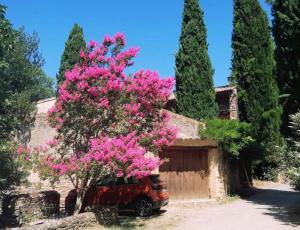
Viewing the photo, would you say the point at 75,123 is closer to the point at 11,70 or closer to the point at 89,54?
the point at 89,54

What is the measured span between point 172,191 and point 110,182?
4.69m

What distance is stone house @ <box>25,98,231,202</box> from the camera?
63.5 ft

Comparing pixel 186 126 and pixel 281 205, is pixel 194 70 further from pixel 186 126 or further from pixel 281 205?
pixel 281 205

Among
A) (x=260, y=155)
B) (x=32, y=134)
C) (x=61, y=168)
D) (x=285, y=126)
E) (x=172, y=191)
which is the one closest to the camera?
(x=61, y=168)

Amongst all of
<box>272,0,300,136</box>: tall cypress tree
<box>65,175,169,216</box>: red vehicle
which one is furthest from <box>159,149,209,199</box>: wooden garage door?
<box>272,0,300,136</box>: tall cypress tree

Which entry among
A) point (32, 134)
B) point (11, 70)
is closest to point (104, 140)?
point (32, 134)

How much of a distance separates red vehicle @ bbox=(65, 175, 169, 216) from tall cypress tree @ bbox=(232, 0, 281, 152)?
10302mm

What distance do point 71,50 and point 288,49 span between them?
890 inches

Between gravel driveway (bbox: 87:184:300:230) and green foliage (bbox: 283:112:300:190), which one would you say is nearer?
gravel driveway (bbox: 87:184:300:230)

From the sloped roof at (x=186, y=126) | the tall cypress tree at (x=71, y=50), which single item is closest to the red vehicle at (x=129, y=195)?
the sloped roof at (x=186, y=126)

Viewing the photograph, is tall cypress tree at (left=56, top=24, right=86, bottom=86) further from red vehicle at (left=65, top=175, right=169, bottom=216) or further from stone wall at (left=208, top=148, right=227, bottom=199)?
red vehicle at (left=65, top=175, right=169, bottom=216)

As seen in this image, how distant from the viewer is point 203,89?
25.9 meters

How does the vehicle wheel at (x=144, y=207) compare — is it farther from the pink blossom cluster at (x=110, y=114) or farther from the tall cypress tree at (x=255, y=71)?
the tall cypress tree at (x=255, y=71)

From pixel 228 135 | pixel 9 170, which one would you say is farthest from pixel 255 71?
pixel 9 170
